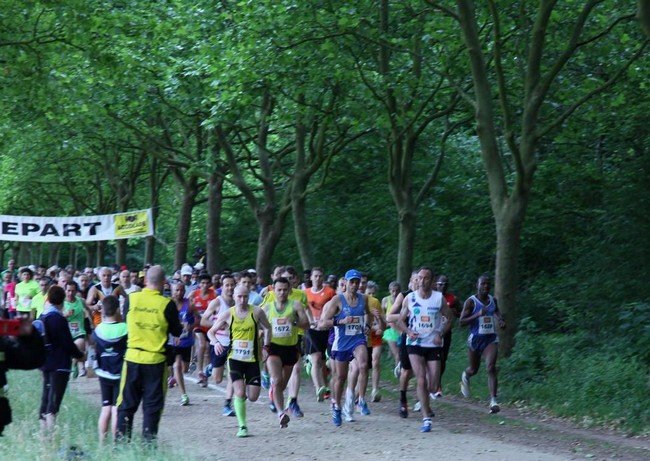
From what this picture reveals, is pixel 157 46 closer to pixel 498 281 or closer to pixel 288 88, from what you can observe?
pixel 288 88

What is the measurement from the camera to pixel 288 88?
2156cm

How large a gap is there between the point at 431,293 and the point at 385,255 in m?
16.0

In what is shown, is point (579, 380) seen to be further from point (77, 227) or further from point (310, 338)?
point (77, 227)

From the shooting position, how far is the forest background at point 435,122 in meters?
17.6

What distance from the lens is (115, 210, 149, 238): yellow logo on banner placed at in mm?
29969

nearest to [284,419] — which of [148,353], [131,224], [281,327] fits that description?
[281,327]

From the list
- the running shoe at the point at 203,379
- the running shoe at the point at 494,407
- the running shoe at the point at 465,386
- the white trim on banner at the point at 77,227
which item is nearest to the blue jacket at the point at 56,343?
the running shoe at the point at 494,407

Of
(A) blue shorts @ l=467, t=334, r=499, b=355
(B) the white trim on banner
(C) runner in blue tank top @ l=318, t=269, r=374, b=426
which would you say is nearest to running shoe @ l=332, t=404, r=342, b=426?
(C) runner in blue tank top @ l=318, t=269, r=374, b=426

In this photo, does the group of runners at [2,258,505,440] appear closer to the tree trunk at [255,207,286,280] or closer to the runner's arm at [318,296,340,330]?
the runner's arm at [318,296,340,330]

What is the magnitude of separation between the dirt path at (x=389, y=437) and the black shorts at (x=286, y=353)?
0.79 meters

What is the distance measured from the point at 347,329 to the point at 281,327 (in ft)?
3.16

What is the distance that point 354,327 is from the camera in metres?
14.5

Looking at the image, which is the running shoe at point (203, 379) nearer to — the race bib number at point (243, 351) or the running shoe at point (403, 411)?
the running shoe at point (403, 411)

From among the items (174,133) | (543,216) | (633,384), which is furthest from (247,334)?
(174,133)
